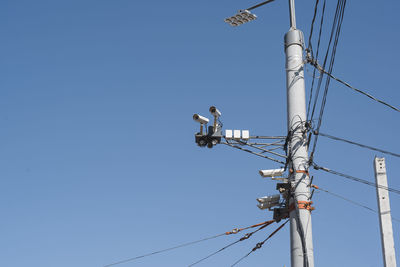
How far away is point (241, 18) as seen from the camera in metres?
16.9

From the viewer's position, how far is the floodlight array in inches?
660

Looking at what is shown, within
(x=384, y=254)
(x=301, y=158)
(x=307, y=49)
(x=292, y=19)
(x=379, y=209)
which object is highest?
(x=292, y=19)

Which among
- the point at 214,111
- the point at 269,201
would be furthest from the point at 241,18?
the point at 269,201

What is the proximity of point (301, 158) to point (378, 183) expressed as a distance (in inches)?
90.0

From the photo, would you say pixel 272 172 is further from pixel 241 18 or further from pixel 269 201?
pixel 241 18

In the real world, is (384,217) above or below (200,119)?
below

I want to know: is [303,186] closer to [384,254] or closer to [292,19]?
[384,254]

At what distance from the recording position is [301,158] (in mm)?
14430

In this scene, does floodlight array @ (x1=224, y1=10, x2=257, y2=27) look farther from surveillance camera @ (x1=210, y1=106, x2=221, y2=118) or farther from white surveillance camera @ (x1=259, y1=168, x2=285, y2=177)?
white surveillance camera @ (x1=259, y1=168, x2=285, y2=177)

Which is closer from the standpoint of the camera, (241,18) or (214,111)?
(214,111)

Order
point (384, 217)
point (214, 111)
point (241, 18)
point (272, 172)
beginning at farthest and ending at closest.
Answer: point (241, 18) → point (214, 111) → point (272, 172) → point (384, 217)

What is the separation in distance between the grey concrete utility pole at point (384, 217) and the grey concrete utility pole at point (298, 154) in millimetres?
1978

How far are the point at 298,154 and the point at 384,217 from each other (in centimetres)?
258

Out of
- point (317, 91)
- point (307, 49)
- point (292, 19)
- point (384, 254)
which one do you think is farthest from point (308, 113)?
point (384, 254)
